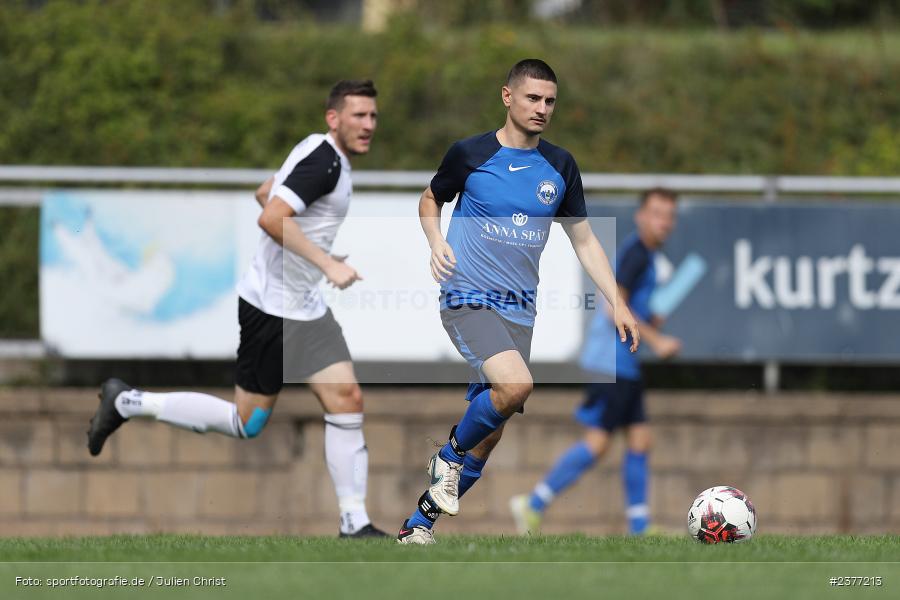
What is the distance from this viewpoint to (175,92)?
1363 cm

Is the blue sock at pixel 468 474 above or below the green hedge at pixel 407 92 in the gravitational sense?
below

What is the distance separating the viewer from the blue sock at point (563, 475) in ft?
34.8

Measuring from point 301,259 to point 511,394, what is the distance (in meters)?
1.63

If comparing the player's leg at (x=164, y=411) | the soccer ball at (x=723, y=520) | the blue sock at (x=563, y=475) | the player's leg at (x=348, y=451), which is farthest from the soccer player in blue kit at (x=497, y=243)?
the blue sock at (x=563, y=475)

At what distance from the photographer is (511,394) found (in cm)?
661

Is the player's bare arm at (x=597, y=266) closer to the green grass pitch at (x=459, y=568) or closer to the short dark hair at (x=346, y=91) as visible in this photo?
the green grass pitch at (x=459, y=568)

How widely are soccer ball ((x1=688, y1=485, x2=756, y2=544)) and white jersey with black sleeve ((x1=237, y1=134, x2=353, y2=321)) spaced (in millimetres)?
2214

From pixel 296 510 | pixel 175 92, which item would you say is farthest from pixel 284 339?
pixel 175 92

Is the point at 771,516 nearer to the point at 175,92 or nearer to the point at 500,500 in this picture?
the point at 500,500

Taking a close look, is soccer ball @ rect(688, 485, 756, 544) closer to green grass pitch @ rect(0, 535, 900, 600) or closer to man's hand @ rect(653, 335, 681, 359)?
green grass pitch @ rect(0, 535, 900, 600)

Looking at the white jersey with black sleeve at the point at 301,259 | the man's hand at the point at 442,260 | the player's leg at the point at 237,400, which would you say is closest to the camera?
the man's hand at the point at 442,260

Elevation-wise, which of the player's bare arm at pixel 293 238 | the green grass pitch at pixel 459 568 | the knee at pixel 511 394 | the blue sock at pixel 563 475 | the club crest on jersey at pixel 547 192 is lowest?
the green grass pitch at pixel 459 568

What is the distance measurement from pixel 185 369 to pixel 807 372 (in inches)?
198

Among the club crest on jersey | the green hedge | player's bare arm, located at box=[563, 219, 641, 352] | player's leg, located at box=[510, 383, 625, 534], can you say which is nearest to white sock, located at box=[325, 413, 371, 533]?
player's bare arm, located at box=[563, 219, 641, 352]
